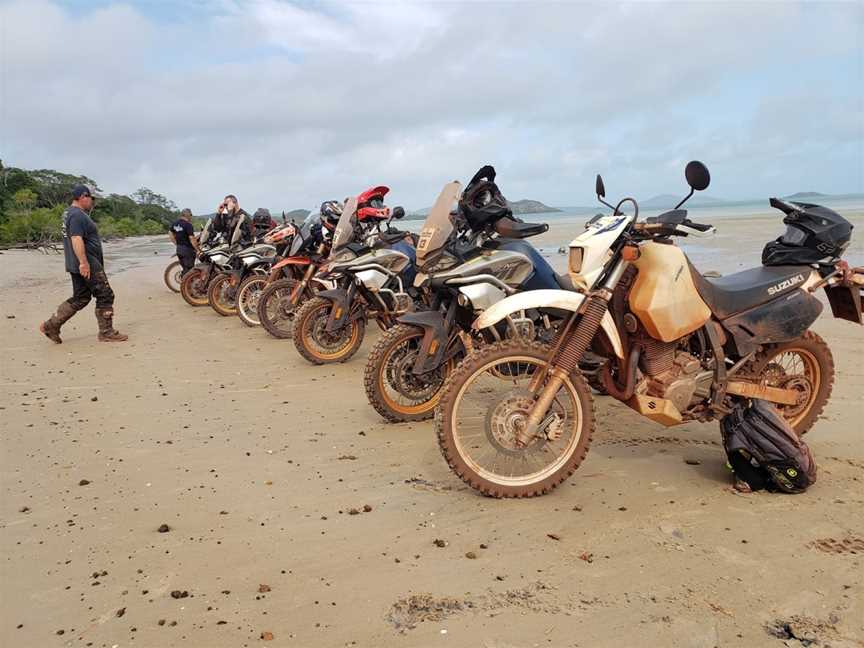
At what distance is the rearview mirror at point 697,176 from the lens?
3.02 metres

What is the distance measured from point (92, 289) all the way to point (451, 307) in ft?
18.1

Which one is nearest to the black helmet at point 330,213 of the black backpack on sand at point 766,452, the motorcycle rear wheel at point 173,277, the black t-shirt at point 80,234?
the black t-shirt at point 80,234

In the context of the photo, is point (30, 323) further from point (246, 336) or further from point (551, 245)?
point (551, 245)

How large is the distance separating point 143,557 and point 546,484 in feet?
6.25

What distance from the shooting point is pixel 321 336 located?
257 inches

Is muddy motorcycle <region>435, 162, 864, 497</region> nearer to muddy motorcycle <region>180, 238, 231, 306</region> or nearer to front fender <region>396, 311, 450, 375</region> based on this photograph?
front fender <region>396, 311, 450, 375</region>

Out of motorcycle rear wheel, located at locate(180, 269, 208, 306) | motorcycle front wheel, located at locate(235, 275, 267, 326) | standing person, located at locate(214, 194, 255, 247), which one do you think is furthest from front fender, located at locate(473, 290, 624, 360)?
motorcycle rear wheel, located at locate(180, 269, 208, 306)

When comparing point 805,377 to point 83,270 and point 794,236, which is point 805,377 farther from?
point 83,270

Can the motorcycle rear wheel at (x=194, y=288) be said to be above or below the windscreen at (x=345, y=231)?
below

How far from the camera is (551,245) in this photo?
76.9 ft

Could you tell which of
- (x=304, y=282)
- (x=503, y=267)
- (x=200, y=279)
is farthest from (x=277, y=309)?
(x=503, y=267)

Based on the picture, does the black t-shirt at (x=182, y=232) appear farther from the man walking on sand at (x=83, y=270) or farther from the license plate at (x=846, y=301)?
the license plate at (x=846, y=301)

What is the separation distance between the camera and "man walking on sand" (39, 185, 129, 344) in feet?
25.2

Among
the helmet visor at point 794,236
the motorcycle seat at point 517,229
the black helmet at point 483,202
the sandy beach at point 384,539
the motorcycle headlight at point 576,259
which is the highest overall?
the black helmet at point 483,202
